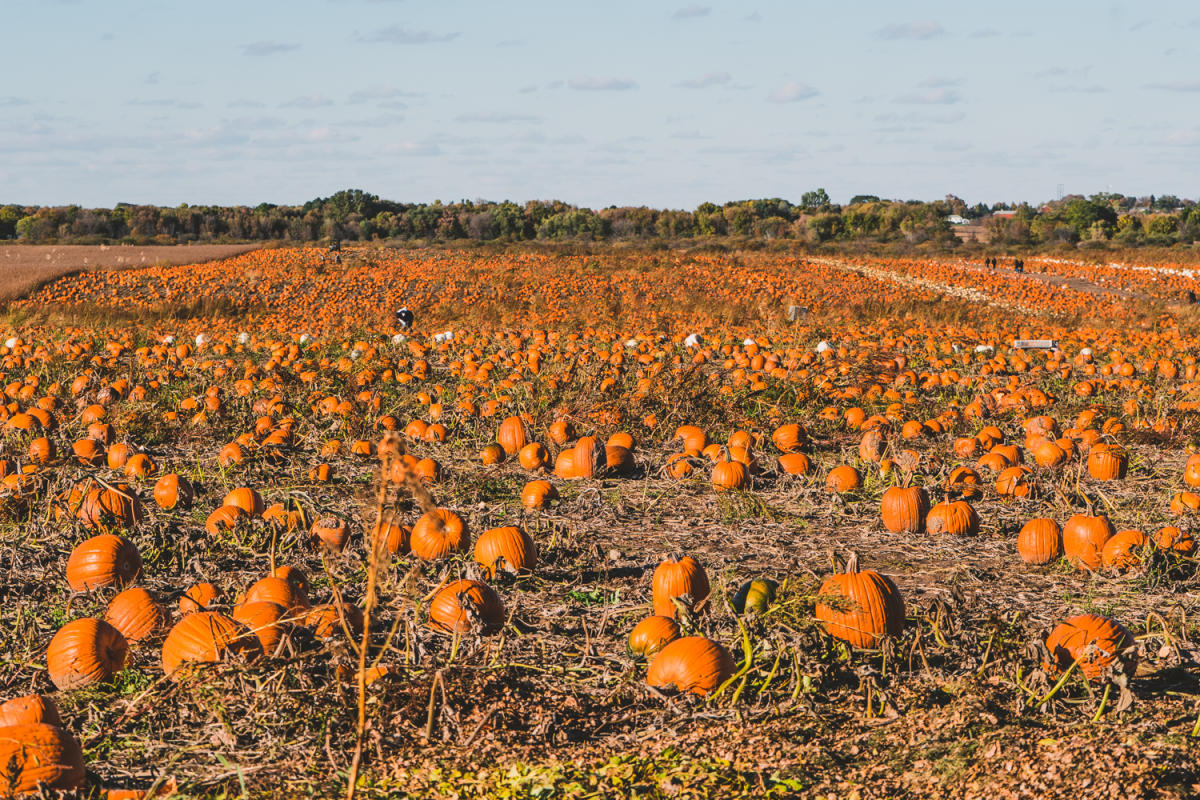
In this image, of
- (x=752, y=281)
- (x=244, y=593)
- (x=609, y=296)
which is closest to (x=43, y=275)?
(x=609, y=296)

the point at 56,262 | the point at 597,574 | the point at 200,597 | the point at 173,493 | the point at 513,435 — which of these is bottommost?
the point at 597,574

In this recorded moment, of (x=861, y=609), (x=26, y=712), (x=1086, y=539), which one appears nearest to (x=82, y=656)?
(x=26, y=712)

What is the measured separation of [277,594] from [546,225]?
61.2 metres

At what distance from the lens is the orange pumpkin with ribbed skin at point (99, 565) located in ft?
16.2

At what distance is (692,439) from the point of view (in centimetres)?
786

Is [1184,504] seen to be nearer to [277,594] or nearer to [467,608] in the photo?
[467,608]

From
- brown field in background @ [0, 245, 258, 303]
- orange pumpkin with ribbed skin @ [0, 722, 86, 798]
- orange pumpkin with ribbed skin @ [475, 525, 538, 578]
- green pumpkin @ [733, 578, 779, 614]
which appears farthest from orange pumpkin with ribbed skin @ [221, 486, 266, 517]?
brown field in background @ [0, 245, 258, 303]

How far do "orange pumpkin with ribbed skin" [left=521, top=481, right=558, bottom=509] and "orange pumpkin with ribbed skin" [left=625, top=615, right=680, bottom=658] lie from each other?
7.96 feet

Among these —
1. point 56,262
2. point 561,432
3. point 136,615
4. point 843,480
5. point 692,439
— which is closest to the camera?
point 136,615

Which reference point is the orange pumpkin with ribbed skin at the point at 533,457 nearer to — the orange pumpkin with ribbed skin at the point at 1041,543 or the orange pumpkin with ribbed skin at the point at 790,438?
the orange pumpkin with ribbed skin at the point at 790,438

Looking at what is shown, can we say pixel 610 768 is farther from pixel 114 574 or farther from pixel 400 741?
pixel 114 574

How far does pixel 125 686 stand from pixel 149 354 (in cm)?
927

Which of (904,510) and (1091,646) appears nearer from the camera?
(1091,646)

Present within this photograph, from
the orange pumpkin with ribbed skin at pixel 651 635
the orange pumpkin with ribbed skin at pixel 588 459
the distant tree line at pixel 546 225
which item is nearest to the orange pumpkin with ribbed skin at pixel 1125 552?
the orange pumpkin with ribbed skin at pixel 651 635
